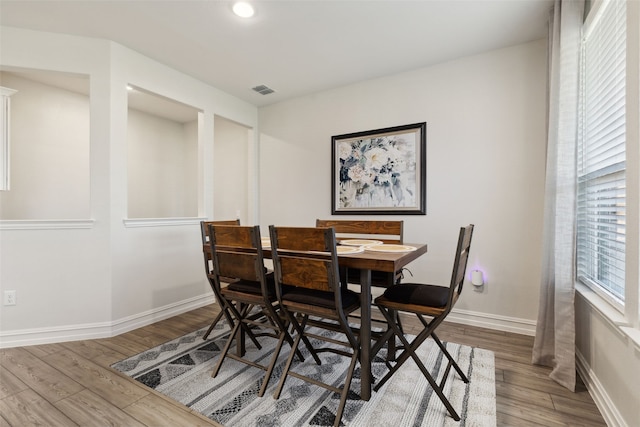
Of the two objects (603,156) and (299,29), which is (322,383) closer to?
(603,156)

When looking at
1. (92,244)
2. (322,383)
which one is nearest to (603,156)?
(322,383)

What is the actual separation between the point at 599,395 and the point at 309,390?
1589 millimetres

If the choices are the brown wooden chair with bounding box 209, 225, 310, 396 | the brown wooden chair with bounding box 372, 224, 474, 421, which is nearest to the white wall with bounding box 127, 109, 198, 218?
the brown wooden chair with bounding box 209, 225, 310, 396

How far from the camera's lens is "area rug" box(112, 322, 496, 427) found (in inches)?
60.2

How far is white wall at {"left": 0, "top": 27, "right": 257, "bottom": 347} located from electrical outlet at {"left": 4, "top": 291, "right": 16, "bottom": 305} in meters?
0.03

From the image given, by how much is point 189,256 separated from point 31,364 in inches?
59.0

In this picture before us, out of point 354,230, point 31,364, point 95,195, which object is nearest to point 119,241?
point 95,195

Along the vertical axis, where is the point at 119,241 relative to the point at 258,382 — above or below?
above

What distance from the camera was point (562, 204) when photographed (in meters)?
1.94

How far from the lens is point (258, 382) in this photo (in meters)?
1.85

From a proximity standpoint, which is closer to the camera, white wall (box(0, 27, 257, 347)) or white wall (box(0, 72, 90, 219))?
white wall (box(0, 27, 257, 347))

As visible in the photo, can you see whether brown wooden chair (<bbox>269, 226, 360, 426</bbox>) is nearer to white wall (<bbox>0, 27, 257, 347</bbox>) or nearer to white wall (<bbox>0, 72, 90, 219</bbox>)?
white wall (<bbox>0, 27, 257, 347</bbox>)

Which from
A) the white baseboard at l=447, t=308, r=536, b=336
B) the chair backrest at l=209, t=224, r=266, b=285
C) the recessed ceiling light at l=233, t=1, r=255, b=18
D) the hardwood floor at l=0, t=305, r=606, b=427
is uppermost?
the recessed ceiling light at l=233, t=1, r=255, b=18

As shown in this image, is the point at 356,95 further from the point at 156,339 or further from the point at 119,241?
the point at 156,339
